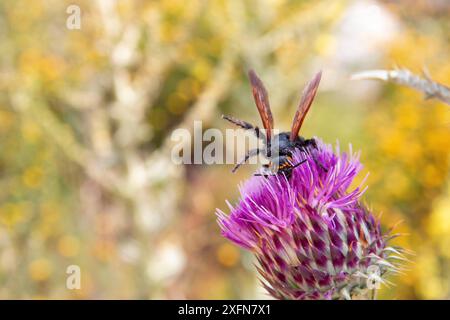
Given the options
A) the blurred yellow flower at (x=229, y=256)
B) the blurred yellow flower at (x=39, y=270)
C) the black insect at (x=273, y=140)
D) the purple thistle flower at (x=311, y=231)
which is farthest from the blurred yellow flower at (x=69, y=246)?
the black insect at (x=273, y=140)

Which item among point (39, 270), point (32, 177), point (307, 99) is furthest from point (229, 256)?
point (307, 99)

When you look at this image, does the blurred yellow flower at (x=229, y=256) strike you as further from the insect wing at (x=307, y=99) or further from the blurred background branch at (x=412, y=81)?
the insect wing at (x=307, y=99)

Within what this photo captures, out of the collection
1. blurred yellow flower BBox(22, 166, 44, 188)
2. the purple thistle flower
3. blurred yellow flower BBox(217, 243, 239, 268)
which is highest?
blurred yellow flower BBox(22, 166, 44, 188)

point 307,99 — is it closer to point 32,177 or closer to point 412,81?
point 412,81

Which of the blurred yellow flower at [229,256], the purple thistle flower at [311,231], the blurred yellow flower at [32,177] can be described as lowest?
the purple thistle flower at [311,231]

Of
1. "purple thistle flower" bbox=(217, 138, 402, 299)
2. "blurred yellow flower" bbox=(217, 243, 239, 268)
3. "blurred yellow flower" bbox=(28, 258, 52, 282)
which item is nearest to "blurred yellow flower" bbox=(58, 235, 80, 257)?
"blurred yellow flower" bbox=(28, 258, 52, 282)

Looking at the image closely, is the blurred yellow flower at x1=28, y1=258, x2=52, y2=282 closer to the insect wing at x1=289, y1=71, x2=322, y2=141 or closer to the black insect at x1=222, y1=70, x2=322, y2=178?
the black insect at x1=222, y1=70, x2=322, y2=178
